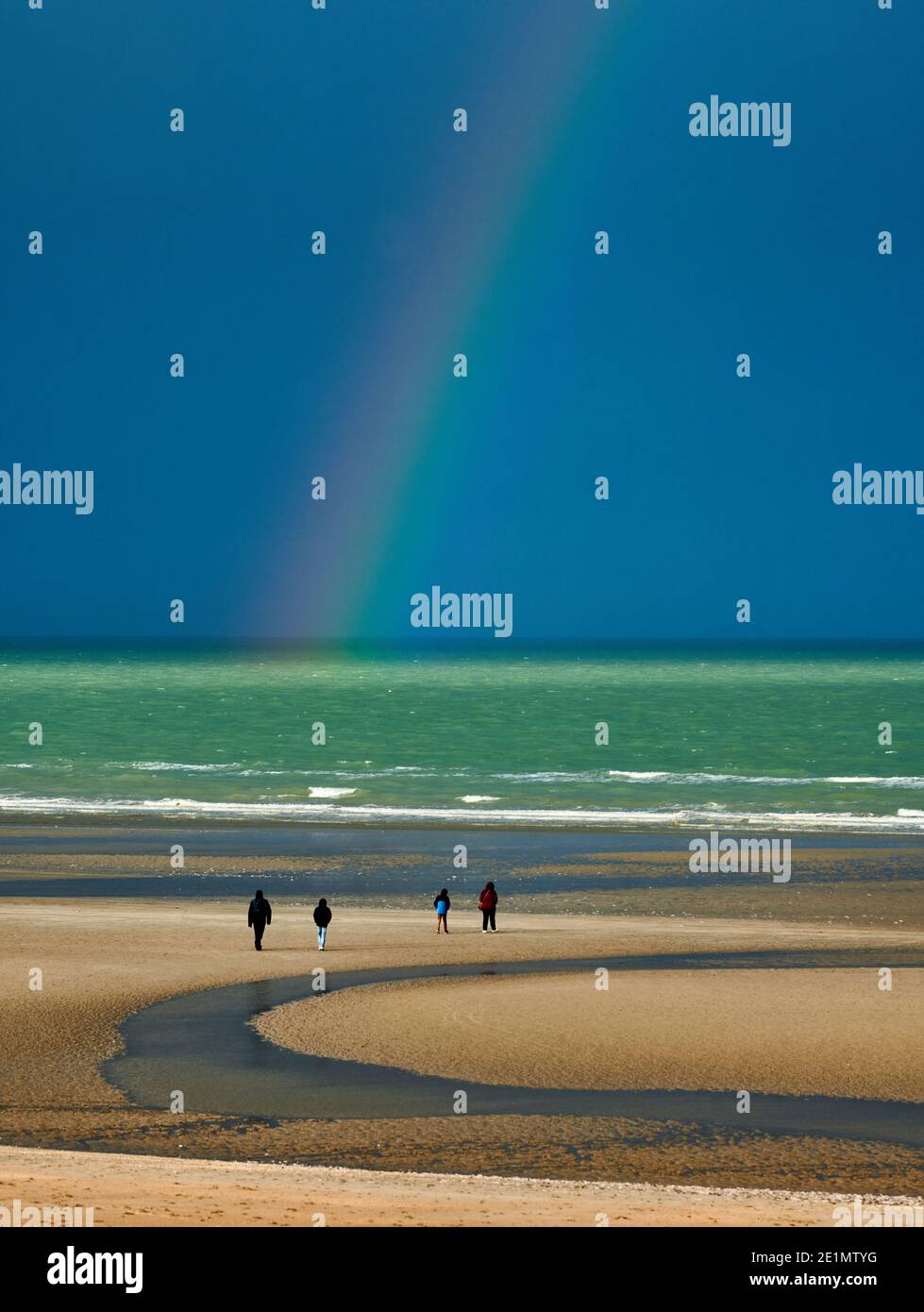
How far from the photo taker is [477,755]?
81.2 meters

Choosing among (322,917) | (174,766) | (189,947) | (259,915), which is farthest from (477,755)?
(322,917)

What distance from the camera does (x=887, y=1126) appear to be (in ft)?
50.6

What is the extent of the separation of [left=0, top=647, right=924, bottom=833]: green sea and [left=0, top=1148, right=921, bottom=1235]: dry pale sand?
37.4 m

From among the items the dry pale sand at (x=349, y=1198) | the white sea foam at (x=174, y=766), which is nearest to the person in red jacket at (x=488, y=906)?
the dry pale sand at (x=349, y=1198)

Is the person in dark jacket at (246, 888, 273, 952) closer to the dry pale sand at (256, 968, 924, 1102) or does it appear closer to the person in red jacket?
the dry pale sand at (256, 968, 924, 1102)

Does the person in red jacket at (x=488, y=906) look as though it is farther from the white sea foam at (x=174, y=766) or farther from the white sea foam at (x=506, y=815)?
the white sea foam at (x=174, y=766)

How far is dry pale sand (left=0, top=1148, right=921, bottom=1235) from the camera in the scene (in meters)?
10.8

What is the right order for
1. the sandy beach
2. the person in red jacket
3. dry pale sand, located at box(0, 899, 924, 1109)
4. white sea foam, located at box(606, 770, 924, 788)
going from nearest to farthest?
the sandy beach < dry pale sand, located at box(0, 899, 924, 1109) < the person in red jacket < white sea foam, located at box(606, 770, 924, 788)

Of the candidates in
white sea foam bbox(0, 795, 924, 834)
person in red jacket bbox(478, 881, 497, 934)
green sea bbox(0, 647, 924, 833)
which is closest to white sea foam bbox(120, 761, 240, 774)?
green sea bbox(0, 647, 924, 833)

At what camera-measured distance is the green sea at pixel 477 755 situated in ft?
181

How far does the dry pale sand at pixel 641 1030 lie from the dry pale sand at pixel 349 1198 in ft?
14.9

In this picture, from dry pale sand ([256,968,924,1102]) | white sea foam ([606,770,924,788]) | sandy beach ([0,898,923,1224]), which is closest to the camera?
sandy beach ([0,898,923,1224])

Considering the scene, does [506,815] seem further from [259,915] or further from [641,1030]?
[641,1030]
